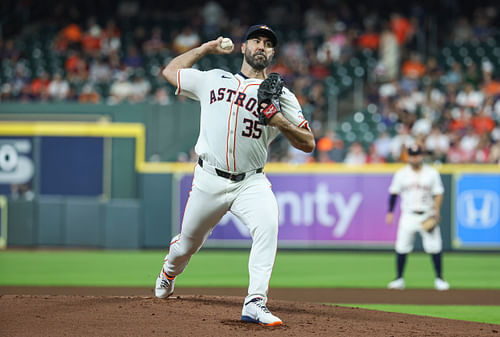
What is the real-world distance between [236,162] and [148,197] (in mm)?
9360

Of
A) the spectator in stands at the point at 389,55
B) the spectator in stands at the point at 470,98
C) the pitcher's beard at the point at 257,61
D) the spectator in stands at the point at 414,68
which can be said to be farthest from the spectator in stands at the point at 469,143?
the pitcher's beard at the point at 257,61

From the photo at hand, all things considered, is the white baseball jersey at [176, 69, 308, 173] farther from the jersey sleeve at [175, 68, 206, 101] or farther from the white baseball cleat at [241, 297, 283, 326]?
the white baseball cleat at [241, 297, 283, 326]

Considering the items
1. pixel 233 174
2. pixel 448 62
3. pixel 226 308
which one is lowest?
pixel 226 308

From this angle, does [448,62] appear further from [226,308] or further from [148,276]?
[226,308]

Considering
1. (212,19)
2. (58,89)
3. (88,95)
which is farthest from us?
(212,19)

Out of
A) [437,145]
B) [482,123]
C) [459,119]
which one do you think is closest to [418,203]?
[437,145]

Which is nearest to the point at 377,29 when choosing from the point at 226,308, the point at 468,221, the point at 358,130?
the point at 358,130

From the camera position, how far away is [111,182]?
598 inches

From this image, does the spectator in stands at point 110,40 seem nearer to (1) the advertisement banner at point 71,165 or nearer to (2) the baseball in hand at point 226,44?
(1) the advertisement banner at point 71,165

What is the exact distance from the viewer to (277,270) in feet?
38.1

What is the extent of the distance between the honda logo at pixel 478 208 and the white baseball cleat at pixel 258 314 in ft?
31.7

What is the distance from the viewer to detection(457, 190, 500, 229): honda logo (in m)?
14.2

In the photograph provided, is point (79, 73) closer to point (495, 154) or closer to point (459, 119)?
point (459, 119)

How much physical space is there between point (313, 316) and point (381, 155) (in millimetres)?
9447
